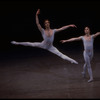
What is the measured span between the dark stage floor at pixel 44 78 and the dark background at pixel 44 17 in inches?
66.4

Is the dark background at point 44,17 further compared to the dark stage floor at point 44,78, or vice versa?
the dark background at point 44,17

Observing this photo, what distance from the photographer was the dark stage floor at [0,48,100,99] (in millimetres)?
5637

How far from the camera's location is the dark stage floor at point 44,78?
222 inches

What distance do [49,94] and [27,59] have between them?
3.33 metres

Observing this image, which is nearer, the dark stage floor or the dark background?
the dark stage floor

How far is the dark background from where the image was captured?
34.3 ft

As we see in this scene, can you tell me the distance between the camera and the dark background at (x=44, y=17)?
34.3 ft

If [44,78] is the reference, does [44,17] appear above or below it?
above

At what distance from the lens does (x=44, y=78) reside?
6742 millimetres

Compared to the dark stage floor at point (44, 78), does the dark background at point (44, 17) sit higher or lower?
higher

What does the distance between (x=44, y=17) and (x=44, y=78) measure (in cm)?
455

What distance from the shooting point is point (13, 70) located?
298 inches

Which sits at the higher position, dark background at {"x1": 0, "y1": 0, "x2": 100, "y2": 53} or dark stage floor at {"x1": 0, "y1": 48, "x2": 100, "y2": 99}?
dark background at {"x1": 0, "y1": 0, "x2": 100, "y2": 53}

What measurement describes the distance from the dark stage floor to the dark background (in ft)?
5.53
